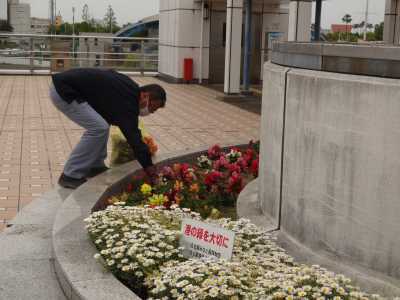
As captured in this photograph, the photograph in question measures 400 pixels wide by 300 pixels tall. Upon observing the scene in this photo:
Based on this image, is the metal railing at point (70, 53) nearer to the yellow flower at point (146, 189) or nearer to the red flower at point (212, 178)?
the red flower at point (212, 178)

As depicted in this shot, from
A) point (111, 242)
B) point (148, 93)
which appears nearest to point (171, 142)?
point (148, 93)

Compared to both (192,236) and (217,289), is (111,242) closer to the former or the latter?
(192,236)

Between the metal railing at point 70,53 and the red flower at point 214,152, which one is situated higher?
the metal railing at point 70,53

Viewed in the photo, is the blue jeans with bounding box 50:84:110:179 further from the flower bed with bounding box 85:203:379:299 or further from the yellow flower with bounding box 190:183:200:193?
the flower bed with bounding box 85:203:379:299

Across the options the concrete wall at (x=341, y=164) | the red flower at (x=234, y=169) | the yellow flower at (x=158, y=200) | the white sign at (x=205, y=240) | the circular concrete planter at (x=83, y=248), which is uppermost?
the concrete wall at (x=341, y=164)

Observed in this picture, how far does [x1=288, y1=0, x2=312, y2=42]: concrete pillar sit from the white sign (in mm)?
10851

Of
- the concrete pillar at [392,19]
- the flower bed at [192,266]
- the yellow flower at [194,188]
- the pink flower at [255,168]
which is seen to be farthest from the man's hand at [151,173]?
the concrete pillar at [392,19]

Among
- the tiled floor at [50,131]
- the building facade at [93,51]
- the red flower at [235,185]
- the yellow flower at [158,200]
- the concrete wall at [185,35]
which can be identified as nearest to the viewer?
the yellow flower at [158,200]

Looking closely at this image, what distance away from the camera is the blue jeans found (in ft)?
21.0

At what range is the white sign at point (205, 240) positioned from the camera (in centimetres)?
369

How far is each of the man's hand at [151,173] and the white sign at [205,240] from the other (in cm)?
211

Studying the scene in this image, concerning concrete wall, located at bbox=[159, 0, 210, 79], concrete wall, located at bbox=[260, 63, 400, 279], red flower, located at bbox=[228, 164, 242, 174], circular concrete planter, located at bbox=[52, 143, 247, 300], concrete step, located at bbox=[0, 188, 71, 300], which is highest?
concrete wall, located at bbox=[159, 0, 210, 79]

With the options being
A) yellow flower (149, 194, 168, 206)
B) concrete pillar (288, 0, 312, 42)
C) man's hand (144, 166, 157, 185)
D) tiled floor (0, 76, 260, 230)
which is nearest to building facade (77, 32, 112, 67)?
tiled floor (0, 76, 260, 230)

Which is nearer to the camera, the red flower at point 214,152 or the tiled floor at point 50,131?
the tiled floor at point 50,131
